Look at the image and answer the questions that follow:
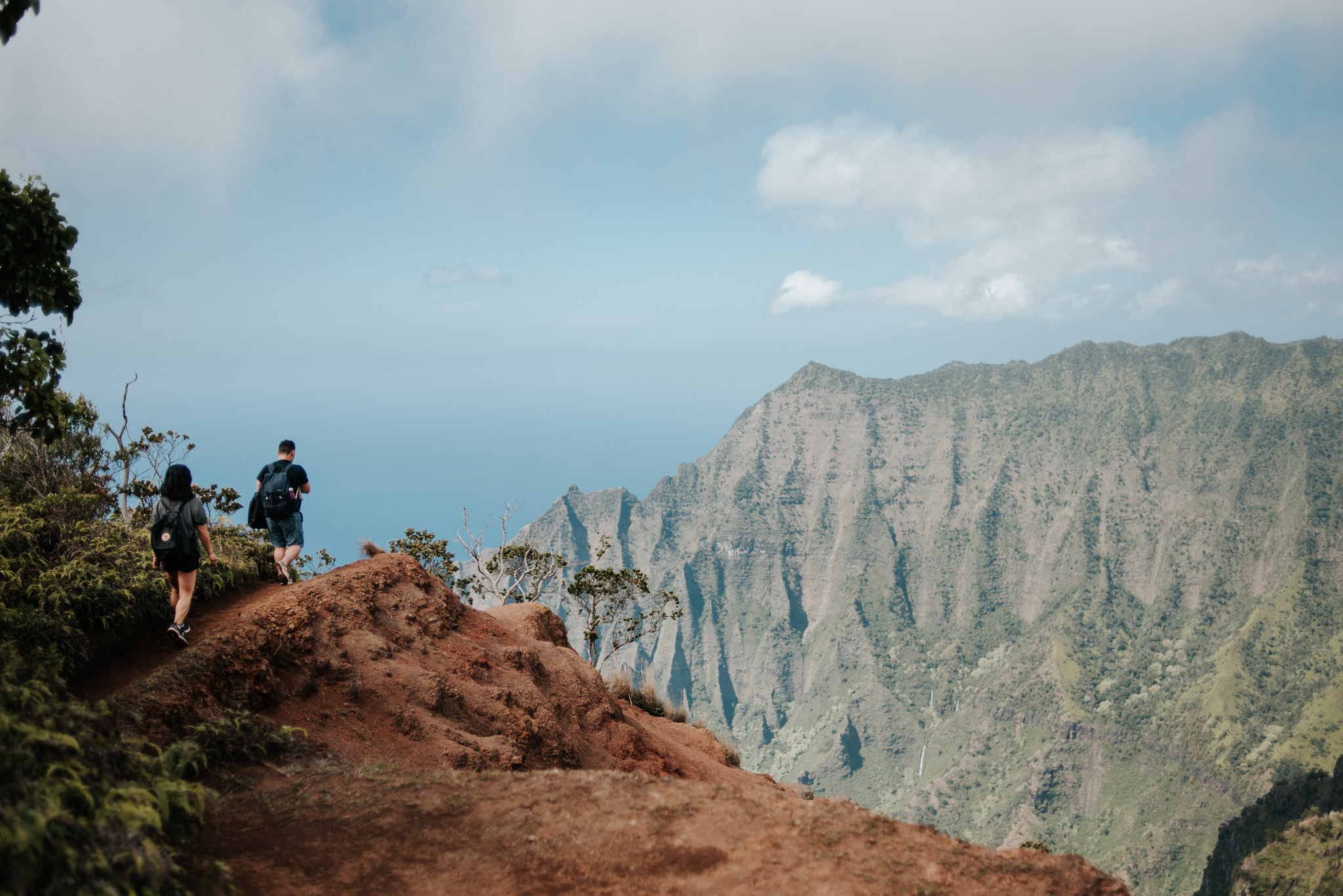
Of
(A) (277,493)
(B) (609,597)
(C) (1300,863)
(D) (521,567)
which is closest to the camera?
(A) (277,493)

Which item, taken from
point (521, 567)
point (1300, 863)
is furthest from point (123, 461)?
point (1300, 863)

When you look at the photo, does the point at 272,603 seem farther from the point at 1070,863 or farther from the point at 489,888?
the point at 1070,863

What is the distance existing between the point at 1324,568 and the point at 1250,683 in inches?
1591

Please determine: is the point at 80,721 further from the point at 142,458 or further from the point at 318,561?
the point at 318,561

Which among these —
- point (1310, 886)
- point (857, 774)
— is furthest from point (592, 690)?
point (857, 774)

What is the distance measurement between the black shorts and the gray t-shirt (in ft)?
0.80

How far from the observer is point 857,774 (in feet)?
552

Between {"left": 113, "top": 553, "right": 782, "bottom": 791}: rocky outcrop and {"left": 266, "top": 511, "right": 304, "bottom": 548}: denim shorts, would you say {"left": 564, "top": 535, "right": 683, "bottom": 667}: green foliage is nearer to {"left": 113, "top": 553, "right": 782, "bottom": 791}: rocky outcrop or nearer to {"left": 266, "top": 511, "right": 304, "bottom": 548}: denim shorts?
{"left": 113, "top": 553, "right": 782, "bottom": 791}: rocky outcrop

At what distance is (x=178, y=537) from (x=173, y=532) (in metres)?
0.09

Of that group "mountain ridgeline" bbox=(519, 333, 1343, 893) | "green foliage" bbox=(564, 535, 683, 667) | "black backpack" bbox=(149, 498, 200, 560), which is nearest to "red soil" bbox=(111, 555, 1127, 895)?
"black backpack" bbox=(149, 498, 200, 560)

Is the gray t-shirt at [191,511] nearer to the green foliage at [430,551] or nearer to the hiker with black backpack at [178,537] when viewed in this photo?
the hiker with black backpack at [178,537]

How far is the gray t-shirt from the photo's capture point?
29.7ft

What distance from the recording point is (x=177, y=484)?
29.5 ft

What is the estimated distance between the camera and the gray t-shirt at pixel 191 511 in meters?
9.05
